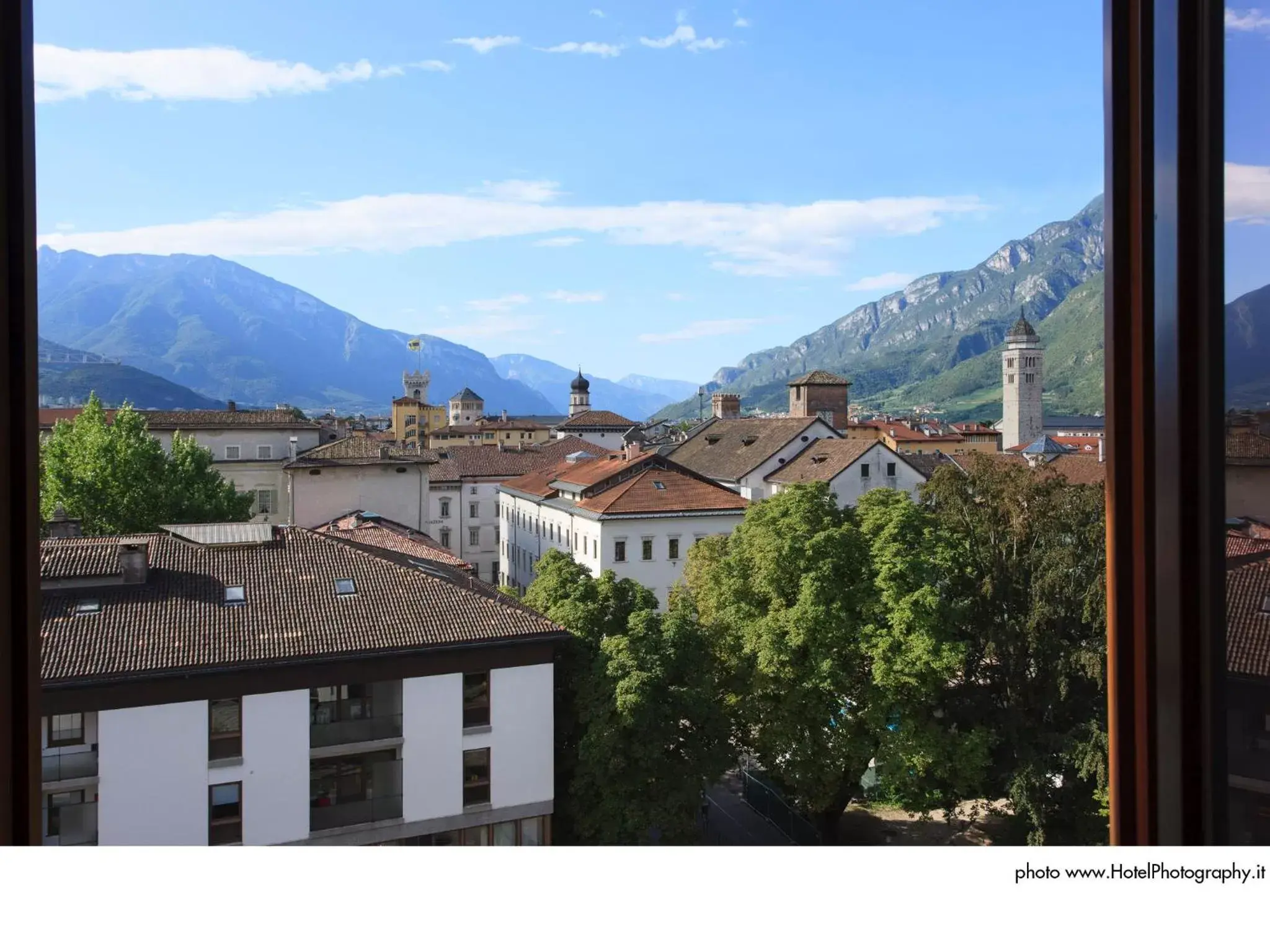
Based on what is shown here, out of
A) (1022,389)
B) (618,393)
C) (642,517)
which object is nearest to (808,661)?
(642,517)

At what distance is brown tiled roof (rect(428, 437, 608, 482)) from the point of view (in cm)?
1733

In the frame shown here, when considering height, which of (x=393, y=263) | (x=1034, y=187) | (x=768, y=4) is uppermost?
(x=768, y=4)

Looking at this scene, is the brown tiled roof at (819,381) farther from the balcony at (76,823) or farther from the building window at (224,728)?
the balcony at (76,823)

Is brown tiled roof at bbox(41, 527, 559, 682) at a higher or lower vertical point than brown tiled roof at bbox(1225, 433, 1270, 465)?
lower

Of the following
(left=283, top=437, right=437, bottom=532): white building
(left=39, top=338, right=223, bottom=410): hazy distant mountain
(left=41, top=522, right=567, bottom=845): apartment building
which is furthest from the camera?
(left=283, top=437, right=437, bottom=532): white building

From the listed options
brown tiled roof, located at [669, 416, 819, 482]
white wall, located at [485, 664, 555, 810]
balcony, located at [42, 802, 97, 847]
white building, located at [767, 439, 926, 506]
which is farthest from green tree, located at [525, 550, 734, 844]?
brown tiled roof, located at [669, 416, 819, 482]

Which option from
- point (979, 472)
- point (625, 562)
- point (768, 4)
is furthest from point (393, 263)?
point (625, 562)

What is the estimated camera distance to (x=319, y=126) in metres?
1.99

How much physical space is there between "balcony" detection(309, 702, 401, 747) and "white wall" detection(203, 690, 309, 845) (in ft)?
0.33

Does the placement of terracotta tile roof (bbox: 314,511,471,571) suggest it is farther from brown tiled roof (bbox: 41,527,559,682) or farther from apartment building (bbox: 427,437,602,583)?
apartment building (bbox: 427,437,602,583)

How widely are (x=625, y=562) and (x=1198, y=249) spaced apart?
10.6 m

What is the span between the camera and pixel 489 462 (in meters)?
18.2

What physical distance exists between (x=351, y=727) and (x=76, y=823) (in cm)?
124
